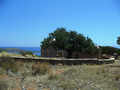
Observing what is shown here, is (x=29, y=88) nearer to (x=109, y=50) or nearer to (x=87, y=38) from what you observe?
(x=87, y=38)

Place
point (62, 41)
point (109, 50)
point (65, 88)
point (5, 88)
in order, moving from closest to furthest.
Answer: point (5, 88) → point (65, 88) → point (62, 41) → point (109, 50)

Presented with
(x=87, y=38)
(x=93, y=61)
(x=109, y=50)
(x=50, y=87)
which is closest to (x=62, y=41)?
(x=87, y=38)

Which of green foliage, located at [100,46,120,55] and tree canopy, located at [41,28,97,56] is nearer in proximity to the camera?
tree canopy, located at [41,28,97,56]

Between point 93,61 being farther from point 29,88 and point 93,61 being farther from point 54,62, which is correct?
point 29,88

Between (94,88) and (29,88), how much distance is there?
8.85ft

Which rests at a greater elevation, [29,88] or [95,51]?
[95,51]

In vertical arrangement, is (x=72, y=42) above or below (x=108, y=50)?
above

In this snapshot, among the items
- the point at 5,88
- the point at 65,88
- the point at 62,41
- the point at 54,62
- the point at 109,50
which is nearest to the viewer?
the point at 5,88

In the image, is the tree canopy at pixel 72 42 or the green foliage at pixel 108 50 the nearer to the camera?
the tree canopy at pixel 72 42

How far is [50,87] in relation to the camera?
21.2 feet

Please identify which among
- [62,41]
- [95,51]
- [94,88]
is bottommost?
[94,88]

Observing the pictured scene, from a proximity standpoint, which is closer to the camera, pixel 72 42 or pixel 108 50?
pixel 72 42

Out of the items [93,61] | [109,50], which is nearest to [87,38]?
[109,50]

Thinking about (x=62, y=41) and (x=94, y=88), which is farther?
(x=62, y=41)
